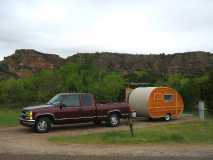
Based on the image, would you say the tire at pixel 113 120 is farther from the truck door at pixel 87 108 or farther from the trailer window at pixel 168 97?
the trailer window at pixel 168 97

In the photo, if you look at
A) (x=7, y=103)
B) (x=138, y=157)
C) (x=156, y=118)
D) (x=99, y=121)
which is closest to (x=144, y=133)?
(x=99, y=121)

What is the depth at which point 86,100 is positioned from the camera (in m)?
22.3

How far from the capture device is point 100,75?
190ft

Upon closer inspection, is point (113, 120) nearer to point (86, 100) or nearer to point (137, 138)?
point (86, 100)

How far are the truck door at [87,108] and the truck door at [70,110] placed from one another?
286 millimetres

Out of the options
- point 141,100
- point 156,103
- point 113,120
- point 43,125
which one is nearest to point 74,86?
point 141,100

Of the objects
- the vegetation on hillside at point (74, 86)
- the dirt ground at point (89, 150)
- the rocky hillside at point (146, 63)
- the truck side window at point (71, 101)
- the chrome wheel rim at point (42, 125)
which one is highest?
the rocky hillside at point (146, 63)

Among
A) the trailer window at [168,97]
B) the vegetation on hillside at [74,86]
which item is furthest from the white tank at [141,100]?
the vegetation on hillside at [74,86]

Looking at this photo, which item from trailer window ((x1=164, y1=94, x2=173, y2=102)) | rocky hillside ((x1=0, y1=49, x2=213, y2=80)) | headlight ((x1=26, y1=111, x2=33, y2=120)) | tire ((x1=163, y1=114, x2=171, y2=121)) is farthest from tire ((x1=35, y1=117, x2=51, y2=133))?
Result: rocky hillside ((x1=0, y1=49, x2=213, y2=80))

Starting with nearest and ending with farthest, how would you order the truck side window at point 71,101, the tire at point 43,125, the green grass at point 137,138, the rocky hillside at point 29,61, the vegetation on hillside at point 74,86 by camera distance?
the green grass at point 137,138 < the tire at point 43,125 < the truck side window at point 71,101 < the vegetation on hillside at point 74,86 < the rocky hillside at point 29,61

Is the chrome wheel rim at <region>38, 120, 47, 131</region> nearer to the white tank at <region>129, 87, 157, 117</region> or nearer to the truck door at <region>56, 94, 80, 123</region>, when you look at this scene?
the truck door at <region>56, 94, 80, 123</region>

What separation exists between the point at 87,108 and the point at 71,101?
0.92 m

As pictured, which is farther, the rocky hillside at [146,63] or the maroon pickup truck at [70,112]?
the rocky hillside at [146,63]

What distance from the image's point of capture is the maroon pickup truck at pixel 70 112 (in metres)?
20.4
